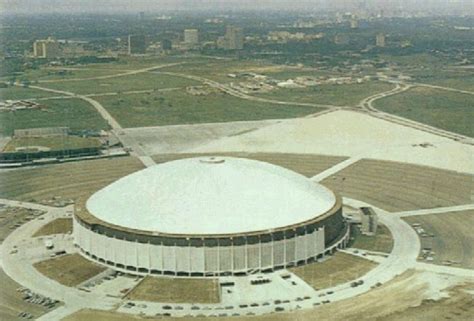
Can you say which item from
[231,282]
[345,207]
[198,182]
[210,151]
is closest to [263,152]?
[210,151]

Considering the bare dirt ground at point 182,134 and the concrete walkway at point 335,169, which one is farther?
the bare dirt ground at point 182,134

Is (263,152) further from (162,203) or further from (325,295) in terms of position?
(325,295)

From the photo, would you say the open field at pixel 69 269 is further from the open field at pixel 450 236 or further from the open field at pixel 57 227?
the open field at pixel 450 236

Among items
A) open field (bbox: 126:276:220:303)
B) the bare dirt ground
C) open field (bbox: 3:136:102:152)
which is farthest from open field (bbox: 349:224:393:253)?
open field (bbox: 3:136:102:152)

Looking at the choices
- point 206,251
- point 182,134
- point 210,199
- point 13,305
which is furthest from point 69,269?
point 182,134

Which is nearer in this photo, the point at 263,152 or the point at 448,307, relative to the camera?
the point at 448,307

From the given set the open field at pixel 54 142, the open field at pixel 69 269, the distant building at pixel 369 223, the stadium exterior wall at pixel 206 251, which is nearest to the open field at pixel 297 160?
the open field at pixel 54 142
